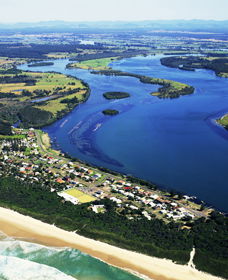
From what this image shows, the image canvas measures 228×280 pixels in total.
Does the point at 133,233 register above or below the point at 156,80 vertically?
below

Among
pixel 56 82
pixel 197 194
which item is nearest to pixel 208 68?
pixel 56 82

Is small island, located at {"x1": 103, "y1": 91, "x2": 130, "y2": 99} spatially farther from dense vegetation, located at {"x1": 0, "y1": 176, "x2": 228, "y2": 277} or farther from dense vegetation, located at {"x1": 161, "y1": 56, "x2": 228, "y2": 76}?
dense vegetation, located at {"x1": 0, "y1": 176, "x2": 228, "y2": 277}

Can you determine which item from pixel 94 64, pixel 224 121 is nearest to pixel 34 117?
pixel 224 121

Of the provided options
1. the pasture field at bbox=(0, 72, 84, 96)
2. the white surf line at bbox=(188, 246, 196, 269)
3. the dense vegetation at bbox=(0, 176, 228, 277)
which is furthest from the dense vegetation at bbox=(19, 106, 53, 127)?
the white surf line at bbox=(188, 246, 196, 269)

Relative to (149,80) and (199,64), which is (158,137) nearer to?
(149,80)

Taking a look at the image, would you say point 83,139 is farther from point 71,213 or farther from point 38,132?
point 71,213

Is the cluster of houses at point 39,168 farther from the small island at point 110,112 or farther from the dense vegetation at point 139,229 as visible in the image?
the small island at point 110,112
